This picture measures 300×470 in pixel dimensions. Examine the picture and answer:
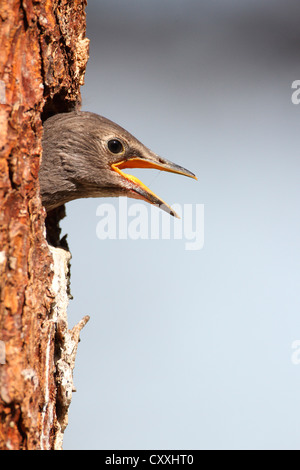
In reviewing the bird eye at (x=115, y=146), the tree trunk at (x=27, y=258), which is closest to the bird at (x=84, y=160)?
the bird eye at (x=115, y=146)

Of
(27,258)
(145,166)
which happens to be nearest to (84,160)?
(145,166)

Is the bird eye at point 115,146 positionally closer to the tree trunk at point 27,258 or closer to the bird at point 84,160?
the bird at point 84,160

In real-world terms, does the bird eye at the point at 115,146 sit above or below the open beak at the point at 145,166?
above

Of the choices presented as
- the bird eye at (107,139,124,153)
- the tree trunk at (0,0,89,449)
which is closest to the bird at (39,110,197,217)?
the bird eye at (107,139,124,153)

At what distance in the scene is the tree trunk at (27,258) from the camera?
115cm

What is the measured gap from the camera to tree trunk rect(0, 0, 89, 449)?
3.77 ft

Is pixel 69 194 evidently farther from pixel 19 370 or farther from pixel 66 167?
pixel 19 370

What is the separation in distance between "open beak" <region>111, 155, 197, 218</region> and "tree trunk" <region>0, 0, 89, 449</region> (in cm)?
33

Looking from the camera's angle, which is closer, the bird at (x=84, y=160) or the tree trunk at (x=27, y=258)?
the tree trunk at (x=27, y=258)

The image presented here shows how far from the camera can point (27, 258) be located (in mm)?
1200

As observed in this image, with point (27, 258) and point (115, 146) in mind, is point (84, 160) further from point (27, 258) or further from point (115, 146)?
point (27, 258)

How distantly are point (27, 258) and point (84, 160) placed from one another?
487 mm
